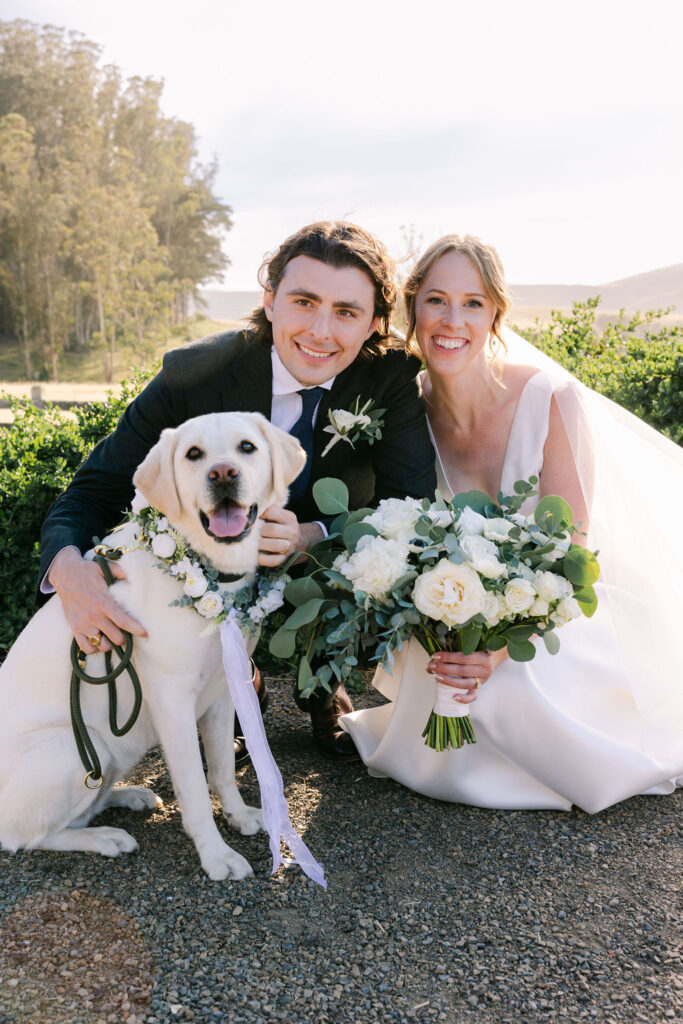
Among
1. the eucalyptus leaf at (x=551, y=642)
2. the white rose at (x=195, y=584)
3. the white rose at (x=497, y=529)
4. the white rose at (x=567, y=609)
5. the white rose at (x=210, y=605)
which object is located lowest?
the eucalyptus leaf at (x=551, y=642)

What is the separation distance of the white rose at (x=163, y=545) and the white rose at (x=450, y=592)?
840 mm

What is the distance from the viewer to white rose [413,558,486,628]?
270cm

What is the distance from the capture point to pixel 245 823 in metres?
3.17

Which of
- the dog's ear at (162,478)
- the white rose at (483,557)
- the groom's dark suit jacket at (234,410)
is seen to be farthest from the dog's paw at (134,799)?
the white rose at (483,557)

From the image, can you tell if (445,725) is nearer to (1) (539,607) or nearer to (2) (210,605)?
(1) (539,607)

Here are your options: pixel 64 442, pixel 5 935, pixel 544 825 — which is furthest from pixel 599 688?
pixel 64 442

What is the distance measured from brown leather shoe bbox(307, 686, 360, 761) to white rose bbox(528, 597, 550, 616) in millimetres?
1328

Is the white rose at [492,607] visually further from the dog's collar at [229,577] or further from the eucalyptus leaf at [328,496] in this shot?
the dog's collar at [229,577]

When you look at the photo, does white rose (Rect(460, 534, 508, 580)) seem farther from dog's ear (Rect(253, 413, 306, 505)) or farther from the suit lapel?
the suit lapel

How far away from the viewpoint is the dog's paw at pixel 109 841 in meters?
2.95

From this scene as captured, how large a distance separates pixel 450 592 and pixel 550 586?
0.37 m

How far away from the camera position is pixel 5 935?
2566 mm

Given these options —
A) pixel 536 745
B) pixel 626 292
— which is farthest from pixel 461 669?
pixel 626 292

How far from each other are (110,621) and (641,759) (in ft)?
7.19
